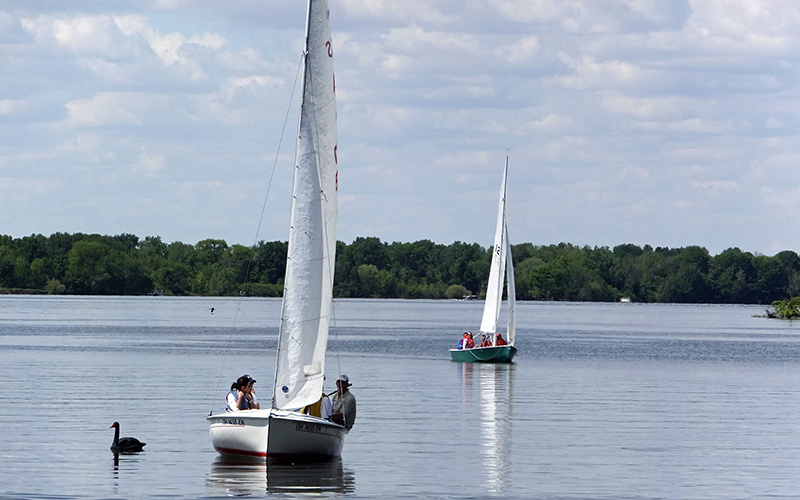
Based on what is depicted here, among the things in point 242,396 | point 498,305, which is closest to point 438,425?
point 242,396

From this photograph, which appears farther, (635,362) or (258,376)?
(635,362)

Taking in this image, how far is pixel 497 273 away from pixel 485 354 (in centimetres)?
693

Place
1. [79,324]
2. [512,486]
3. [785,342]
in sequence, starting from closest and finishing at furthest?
[512,486] < [785,342] < [79,324]

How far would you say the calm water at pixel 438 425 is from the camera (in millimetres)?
29297

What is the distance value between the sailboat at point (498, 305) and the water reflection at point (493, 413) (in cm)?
56

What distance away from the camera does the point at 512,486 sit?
29.3 m

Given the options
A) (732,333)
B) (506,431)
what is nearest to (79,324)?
(732,333)

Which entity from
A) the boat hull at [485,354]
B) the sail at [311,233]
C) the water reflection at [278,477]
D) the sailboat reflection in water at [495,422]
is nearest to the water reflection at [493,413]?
the sailboat reflection in water at [495,422]

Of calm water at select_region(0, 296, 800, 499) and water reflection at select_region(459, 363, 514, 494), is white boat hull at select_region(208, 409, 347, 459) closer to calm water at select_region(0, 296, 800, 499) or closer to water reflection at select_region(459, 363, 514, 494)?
calm water at select_region(0, 296, 800, 499)

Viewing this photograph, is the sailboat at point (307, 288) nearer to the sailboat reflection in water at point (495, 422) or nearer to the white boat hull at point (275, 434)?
the white boat hull at point (275, 434)

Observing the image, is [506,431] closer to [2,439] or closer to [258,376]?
[2,439]

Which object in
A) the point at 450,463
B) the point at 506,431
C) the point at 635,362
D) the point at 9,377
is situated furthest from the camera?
the point at 635,362

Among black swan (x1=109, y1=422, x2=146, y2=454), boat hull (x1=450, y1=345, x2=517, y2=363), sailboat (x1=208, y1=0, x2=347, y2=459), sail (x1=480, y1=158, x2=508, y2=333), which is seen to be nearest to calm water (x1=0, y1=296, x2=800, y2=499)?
black swan (x1=109, y1=422, x2=146, y2=454)

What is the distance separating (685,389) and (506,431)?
65.1ft
